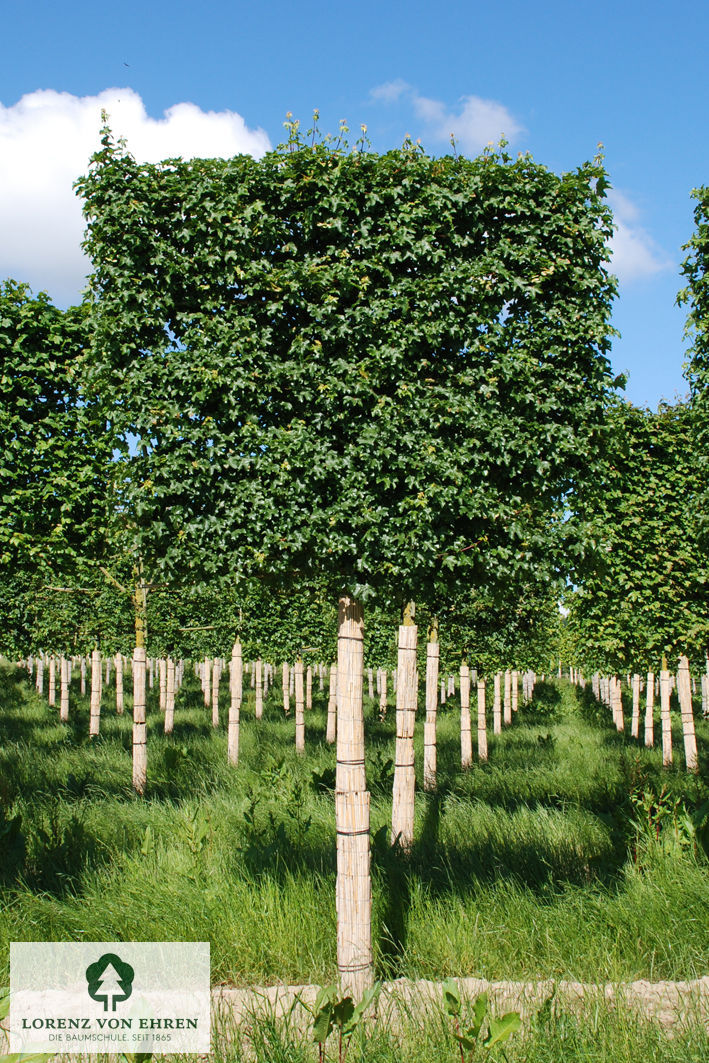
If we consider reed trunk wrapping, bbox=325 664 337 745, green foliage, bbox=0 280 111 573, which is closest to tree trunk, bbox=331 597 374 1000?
green foliage, bbox=0 280 111 573

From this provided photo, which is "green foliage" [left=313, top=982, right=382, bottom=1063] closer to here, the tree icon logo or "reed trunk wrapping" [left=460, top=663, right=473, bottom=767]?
the tree icon logo

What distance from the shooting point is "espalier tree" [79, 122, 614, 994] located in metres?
5.42

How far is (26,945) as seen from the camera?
19.2 ft

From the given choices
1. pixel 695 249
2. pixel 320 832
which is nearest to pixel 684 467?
pixel 695 249

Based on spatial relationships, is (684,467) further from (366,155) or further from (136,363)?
(136,363)

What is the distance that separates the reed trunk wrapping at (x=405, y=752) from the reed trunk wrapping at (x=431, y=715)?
238cm

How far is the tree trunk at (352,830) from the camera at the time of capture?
17.4 feet

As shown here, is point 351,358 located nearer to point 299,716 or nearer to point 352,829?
point 352,829

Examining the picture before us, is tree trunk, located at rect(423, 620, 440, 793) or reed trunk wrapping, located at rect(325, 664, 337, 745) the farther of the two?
reed trunk wrapping, located at rect(325, 664, 337, 745)

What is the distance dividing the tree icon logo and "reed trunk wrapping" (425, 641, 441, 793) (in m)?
6.66

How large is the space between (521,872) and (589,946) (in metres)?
1.81

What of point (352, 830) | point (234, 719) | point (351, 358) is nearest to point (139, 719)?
point (234, 719)

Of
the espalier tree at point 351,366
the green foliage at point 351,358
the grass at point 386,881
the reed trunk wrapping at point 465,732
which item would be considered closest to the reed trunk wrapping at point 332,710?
the reed trunk wrapping at point 465,732

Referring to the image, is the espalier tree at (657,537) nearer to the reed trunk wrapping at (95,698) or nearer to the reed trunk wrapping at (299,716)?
the reed trunk wrapping at (299,716)
